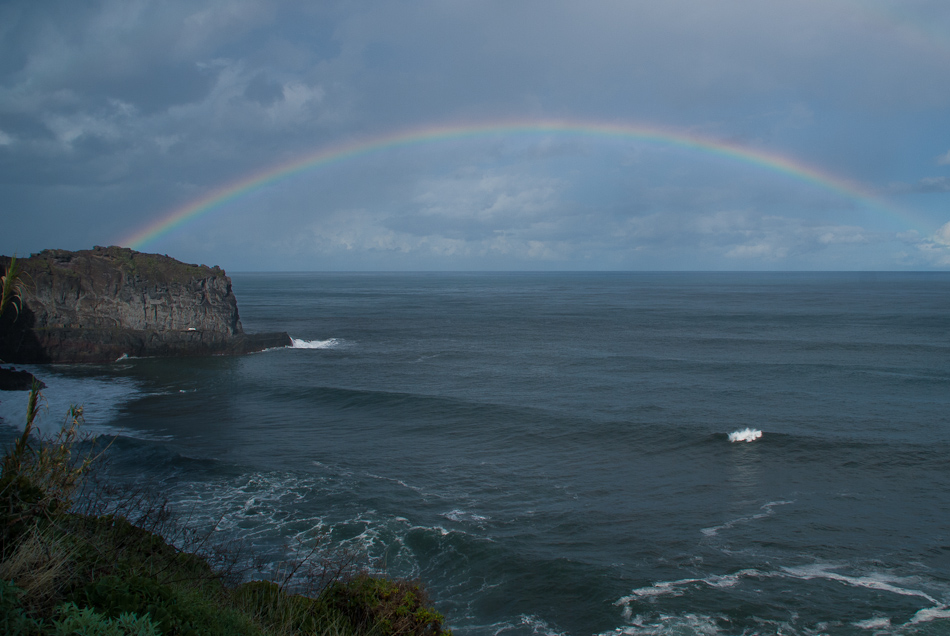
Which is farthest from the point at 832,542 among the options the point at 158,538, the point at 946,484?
the point at 158,538

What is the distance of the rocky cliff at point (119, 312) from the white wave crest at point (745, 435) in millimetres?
52711

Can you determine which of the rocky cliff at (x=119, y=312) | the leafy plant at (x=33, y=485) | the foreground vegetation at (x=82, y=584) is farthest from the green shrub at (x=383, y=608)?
the rocky cliff at (x=119, y=312)

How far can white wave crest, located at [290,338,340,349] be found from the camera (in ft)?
236

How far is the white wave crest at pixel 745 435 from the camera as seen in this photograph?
34375mm

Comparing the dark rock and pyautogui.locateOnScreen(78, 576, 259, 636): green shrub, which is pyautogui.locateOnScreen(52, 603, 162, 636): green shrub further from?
the dark rock

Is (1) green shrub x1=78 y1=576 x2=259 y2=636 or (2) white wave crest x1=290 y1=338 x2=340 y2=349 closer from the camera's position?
(1) green shrub x1=78 y1=576 x2=259 y2=636

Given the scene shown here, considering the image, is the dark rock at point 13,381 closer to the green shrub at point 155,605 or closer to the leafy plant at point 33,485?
the leafy plant at point 33,485

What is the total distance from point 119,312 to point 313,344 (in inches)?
820

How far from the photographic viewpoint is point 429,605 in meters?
14.6

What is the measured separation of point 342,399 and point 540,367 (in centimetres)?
2103

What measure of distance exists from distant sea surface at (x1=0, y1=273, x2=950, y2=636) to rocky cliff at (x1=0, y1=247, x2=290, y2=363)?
417 cm

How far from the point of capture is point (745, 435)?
34.7 metres

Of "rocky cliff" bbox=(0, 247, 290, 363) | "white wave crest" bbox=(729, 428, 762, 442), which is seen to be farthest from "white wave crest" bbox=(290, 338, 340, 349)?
"white wave crest" bbox=(729, 428, 762, 442)

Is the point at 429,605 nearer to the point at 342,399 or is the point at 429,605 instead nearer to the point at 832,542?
the point at 832,542
